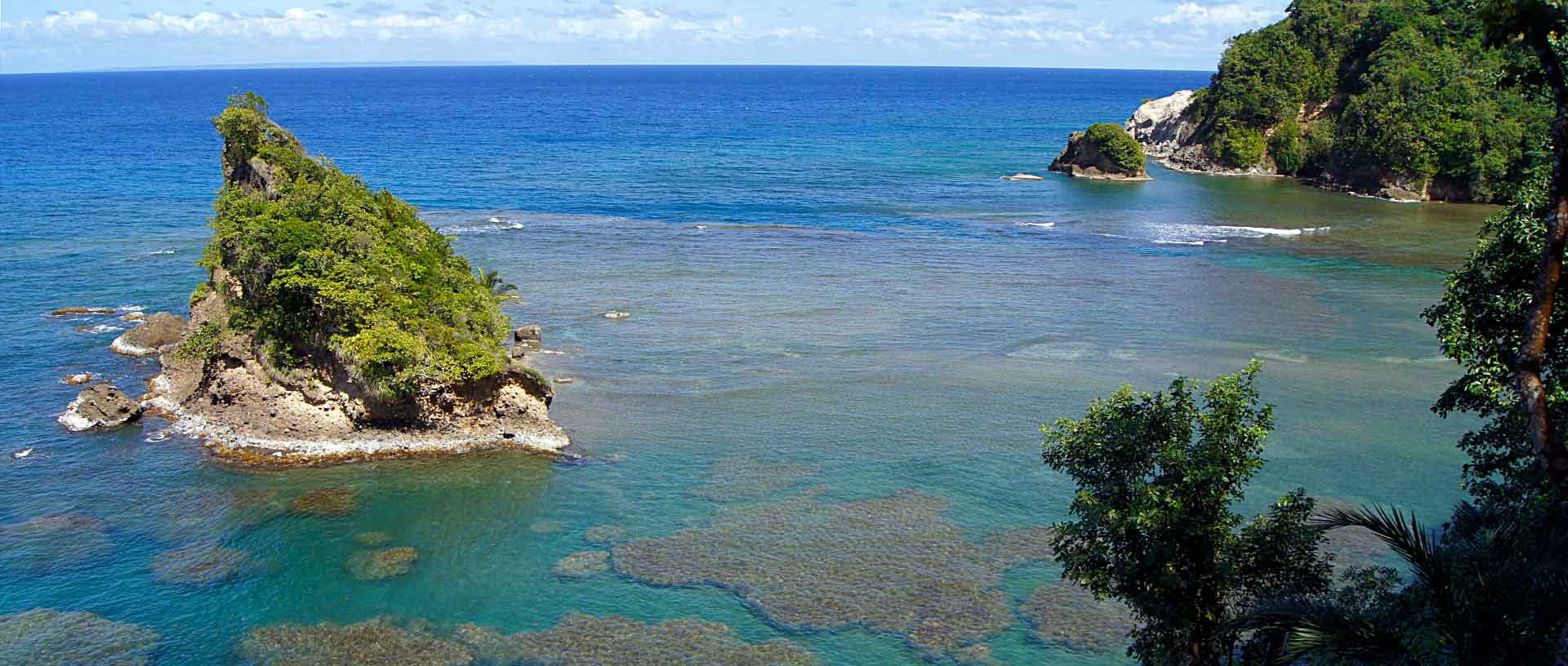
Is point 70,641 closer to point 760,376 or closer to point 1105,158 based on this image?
point 760,376

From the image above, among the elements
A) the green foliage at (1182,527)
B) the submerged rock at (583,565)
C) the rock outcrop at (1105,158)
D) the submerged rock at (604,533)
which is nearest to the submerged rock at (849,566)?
the submerged rock at (583,565)

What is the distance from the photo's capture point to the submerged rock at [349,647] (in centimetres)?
2697

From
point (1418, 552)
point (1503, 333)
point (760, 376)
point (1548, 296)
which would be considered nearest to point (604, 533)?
point (760, 376)

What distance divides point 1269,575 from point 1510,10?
10.1 m

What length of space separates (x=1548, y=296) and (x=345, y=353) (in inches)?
1427

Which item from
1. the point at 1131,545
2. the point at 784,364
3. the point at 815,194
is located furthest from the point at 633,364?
the point at 815,194

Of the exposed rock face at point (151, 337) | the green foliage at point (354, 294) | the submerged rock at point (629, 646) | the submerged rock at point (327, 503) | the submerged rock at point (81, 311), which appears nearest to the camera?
the submerged rock at point (629, 646)

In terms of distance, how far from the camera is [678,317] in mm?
60812

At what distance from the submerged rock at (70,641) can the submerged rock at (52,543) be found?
327cm

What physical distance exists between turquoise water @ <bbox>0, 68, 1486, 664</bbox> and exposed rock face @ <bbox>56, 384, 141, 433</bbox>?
0.82 metres

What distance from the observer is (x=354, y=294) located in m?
39.4

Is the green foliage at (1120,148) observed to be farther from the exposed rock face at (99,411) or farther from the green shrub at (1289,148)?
the exposed rock face at (99,411)

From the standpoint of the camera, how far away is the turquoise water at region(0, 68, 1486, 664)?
3125 cm

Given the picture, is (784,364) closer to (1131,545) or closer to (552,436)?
(552,436)
